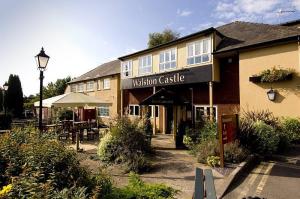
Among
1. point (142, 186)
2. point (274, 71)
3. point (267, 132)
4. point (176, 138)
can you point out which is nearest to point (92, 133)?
point (176, 138)

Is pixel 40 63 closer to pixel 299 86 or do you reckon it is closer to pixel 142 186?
pixel 142 186

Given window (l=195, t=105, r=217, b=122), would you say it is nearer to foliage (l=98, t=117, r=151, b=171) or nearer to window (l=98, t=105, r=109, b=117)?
foliage (l=98, t=117, r=151, b=171)

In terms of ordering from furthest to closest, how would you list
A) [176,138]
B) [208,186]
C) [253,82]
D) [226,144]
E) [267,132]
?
[253,82], [176,138], [267,132], [226,144], [208,186]

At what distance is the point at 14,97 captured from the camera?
3825 centimetres

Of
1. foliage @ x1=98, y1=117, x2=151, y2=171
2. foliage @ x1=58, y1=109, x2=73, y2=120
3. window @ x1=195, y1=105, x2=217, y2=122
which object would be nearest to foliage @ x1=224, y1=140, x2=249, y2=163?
foliage @ x1=98, y1=117, x2=151, y2=171

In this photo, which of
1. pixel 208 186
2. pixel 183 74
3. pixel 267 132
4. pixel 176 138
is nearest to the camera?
pixel 208 186

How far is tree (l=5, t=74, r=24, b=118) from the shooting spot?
124 ft

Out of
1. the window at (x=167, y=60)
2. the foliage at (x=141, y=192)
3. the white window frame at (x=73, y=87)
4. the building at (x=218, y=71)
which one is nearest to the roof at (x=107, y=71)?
the white window frame at (x=73, y=87)

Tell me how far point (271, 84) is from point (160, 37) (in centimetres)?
2799

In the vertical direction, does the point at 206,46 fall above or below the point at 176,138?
above

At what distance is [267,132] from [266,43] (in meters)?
5.88

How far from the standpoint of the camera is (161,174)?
8.02m

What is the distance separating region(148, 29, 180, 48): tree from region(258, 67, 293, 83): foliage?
27.1 metres

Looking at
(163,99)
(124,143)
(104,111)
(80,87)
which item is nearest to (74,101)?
(163,99)
